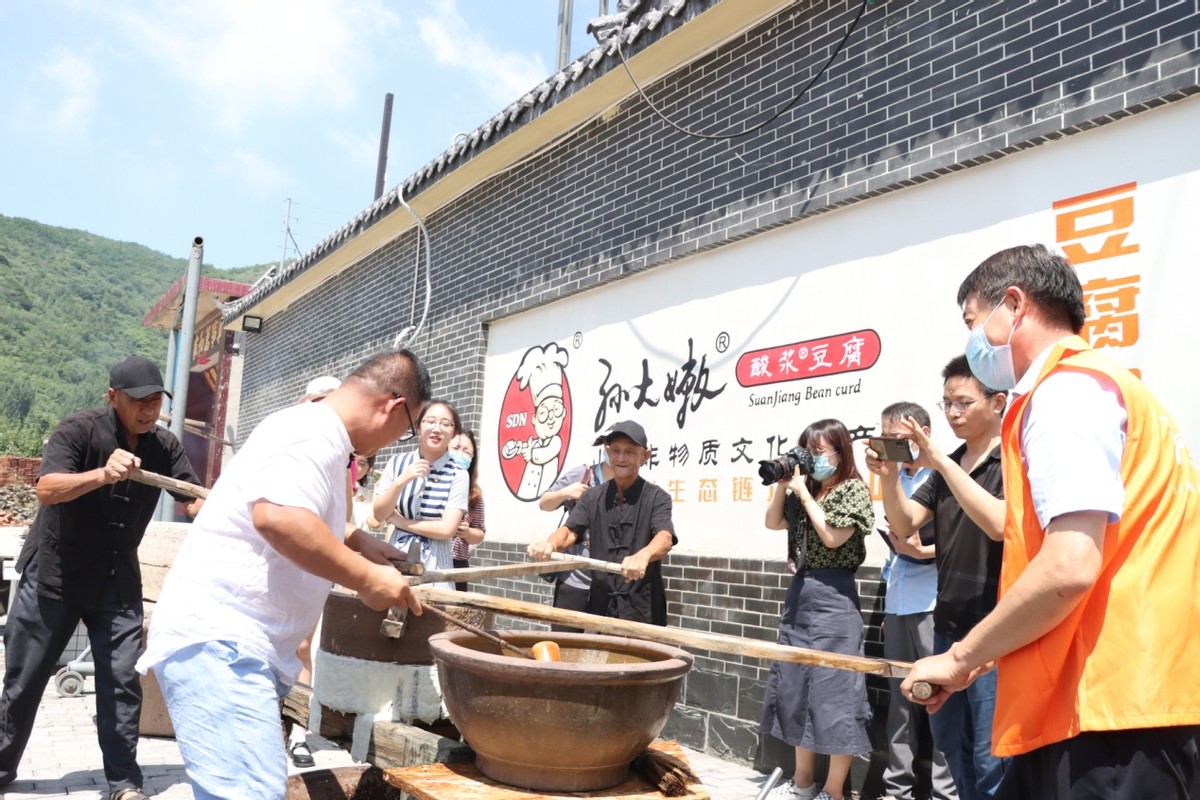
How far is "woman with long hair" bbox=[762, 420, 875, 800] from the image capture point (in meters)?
4.57

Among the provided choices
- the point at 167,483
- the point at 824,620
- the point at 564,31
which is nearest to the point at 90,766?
the point at 167,483

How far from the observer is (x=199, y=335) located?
21938 mm

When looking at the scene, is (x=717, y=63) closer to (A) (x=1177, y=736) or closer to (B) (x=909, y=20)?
(B) (x=909, y=20)

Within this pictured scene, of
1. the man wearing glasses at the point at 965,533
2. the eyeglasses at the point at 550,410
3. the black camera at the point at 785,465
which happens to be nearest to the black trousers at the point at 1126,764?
the man wearing glasses at the point at 965,533

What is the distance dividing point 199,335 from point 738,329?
61.2ft

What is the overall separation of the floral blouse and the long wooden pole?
1844 millimetres

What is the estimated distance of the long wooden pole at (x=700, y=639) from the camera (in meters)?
2.31

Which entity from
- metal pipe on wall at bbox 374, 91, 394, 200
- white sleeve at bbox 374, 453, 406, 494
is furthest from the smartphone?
metal pipe on wall at bbox 374, 91, 394, 200

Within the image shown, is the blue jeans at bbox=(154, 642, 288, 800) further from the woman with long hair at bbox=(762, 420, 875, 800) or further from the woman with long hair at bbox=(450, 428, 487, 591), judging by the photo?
the woman with long hair at bbox=(450, 428, 487, 591)

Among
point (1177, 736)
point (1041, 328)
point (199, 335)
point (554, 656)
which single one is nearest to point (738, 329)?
point (554, 656)

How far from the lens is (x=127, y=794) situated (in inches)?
165

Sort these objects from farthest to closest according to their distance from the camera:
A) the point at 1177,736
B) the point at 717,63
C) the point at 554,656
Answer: the point at 717,63, the point at 554,656, the point at 1177,736

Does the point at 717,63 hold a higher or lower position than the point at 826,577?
higher

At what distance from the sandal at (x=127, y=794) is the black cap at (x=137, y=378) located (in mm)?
1692
